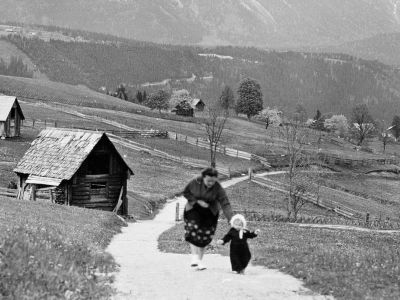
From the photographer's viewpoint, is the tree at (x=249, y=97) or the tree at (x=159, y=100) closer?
the tree at (x=159, y=100)

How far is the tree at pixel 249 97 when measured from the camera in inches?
6673

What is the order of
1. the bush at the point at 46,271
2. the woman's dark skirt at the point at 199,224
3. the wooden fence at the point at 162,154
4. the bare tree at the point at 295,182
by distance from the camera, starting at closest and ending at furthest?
the bush at the point at 46,271, the woman's dark skirt at the point at 199,224, the bare tree at the point at 295,182, the wooden fence at the point at 162,154

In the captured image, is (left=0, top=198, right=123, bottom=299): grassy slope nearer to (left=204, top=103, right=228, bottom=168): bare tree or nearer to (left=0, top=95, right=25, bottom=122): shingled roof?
(left=204, top=103, right=228, bottom=168): bare tree

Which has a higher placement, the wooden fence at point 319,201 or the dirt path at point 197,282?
the dirt path at point 197,282

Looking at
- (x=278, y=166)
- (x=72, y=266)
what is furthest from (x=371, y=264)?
(x=278, y=166)

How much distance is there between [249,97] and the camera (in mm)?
Answer: 171250

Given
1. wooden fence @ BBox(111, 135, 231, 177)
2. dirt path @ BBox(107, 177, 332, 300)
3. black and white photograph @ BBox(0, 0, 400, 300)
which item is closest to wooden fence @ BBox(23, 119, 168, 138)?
black and white photograph @ BBox(0, 0, 400, 300)

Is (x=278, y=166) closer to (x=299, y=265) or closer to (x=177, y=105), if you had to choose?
(x=177, y=105)

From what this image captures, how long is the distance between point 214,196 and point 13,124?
255 ft

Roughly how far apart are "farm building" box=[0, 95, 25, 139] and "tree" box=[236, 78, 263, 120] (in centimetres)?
8950

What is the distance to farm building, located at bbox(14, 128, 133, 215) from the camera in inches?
1828

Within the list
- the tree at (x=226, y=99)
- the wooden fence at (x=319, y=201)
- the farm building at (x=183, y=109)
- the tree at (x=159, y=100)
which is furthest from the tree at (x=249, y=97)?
the wooden fence at (x=319, y=201)

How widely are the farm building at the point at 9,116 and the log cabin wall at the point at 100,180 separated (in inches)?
1469

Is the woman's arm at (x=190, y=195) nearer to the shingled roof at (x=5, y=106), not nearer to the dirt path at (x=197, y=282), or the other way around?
the dirt path at (x=197, y=282)
